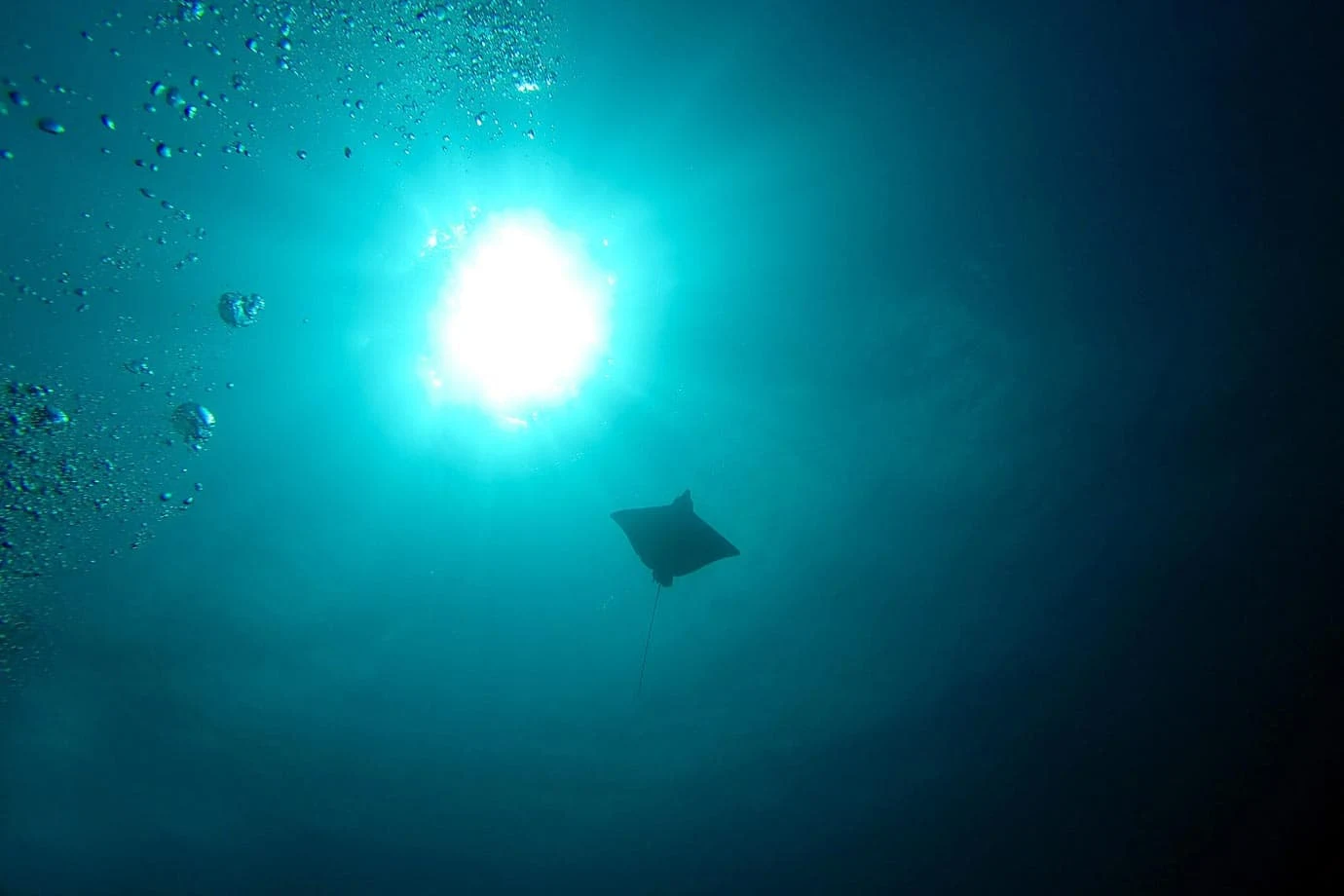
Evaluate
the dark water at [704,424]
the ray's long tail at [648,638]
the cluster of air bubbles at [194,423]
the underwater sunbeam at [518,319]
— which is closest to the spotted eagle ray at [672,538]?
the dark water at [704,424]

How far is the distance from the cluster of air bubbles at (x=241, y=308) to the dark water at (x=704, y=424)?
151 mm

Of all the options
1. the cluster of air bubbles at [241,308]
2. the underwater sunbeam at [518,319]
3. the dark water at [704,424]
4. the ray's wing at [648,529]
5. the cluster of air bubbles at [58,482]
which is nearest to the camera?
the dark water at [704,424]

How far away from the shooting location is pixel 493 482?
1045cm

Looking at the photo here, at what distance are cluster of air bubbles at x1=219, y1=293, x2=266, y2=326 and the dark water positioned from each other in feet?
0.49

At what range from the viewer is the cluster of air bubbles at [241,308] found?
7336mm

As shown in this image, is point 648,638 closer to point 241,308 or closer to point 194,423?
point 194,423

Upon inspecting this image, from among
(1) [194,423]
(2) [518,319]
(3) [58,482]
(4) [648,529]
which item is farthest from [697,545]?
(3) [58,482]

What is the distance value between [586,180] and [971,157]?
4.81 metres

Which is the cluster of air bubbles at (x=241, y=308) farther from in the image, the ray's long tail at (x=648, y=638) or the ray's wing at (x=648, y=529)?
the ray's long tail at (x=648, y=638)

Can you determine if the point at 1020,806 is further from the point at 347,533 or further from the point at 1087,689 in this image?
the point at 347,533

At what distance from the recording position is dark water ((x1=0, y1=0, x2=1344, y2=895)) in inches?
245

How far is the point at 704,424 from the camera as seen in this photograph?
9.56 meters

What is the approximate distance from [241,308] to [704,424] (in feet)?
21.5

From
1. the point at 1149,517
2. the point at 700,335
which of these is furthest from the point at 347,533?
the point at 1149,517
